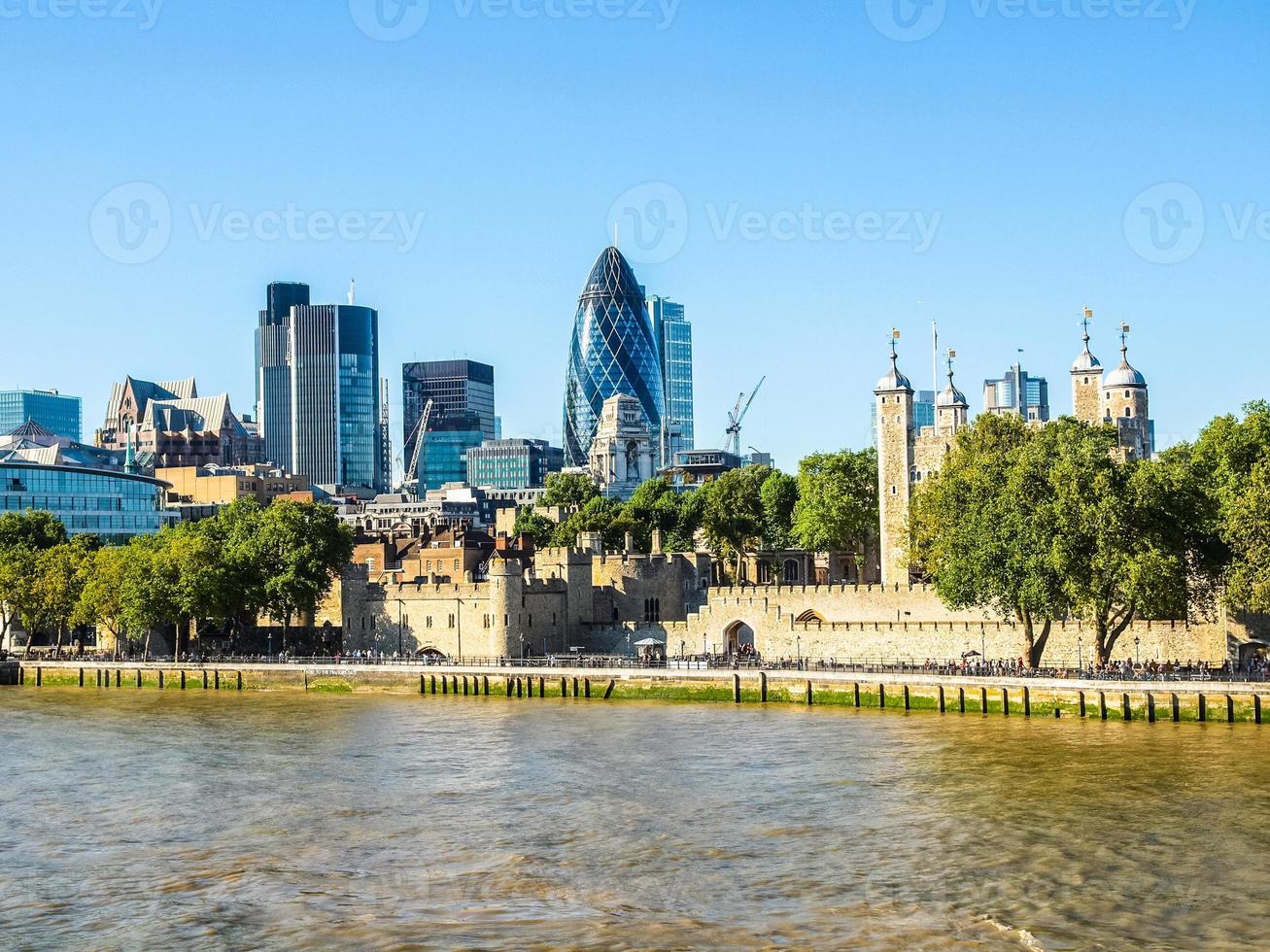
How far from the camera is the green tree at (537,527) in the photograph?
418 feet

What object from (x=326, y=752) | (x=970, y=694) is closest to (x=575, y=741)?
(x=326, y=752)

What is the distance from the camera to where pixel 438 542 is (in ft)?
383

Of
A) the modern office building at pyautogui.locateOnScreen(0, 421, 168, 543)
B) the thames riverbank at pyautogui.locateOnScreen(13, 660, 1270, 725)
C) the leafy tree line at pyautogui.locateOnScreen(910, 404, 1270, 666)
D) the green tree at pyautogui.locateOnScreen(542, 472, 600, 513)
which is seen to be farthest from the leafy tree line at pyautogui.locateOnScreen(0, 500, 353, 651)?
the modern office building at pyautogui.locateOnScreen(0, 421, 168, 543)

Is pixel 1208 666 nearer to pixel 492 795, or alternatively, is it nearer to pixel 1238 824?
pixel 1238 824

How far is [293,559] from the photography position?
9056cm

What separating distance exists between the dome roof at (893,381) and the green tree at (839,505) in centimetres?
952

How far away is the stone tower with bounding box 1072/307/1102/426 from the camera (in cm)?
9825

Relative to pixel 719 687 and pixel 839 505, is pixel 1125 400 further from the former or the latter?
pixel 719 687

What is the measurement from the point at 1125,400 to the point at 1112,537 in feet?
108

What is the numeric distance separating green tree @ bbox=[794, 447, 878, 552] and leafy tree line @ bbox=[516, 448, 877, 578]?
0.06 metres

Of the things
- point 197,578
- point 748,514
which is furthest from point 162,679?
point 748,514

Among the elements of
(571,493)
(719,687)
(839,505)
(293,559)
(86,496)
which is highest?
(86,496)

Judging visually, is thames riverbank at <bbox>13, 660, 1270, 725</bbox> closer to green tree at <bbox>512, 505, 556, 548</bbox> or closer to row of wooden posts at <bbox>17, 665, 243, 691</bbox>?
row of wooden posts at <bbox>17, 665, 243, 691</bbox>

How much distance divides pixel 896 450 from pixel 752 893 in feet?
208
